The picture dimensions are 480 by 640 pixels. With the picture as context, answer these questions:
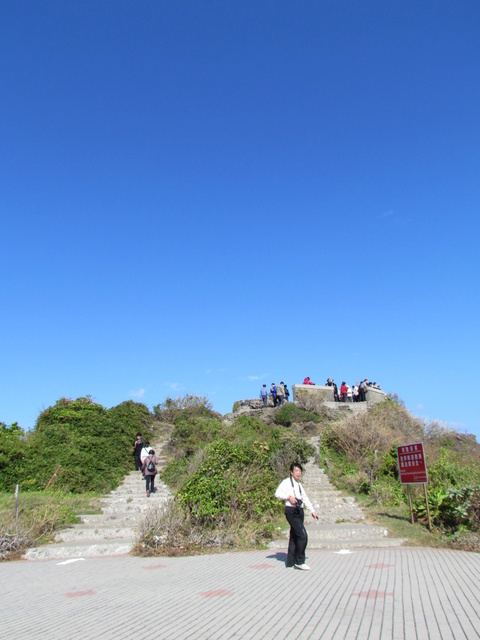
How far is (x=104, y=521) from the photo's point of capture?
1283 cm

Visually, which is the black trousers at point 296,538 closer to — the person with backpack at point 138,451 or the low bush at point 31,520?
the low bush at point 31,520

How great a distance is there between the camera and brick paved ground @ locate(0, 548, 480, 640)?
4852 millimetres

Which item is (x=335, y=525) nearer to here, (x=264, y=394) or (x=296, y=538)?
(x=296, y=538)

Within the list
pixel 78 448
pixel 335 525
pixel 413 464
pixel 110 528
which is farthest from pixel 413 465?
pixel 78 448

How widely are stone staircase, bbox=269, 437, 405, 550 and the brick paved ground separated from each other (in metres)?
1.08

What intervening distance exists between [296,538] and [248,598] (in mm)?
2009

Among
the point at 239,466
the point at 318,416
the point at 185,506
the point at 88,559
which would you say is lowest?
the point at 88,559

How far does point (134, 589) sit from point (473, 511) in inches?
261

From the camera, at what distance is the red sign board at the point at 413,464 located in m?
10.9

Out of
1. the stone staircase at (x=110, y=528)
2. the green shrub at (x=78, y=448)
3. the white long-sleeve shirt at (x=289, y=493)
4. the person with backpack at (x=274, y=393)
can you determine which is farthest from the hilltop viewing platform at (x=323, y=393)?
the white long-sleeve shirt at (x=289, y=493)

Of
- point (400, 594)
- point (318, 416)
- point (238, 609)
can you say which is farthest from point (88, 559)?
point (318, 416)

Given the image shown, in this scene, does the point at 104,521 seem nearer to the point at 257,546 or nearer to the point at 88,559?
the point at 88,559

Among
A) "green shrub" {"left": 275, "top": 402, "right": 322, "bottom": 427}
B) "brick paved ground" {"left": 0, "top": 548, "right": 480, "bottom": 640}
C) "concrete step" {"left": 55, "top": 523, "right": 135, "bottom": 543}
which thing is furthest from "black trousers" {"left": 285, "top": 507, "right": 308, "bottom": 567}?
"green shrub" {"left": 275, "top": 402, "right": 322, "bottom": 427}

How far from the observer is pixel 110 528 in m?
12.0
